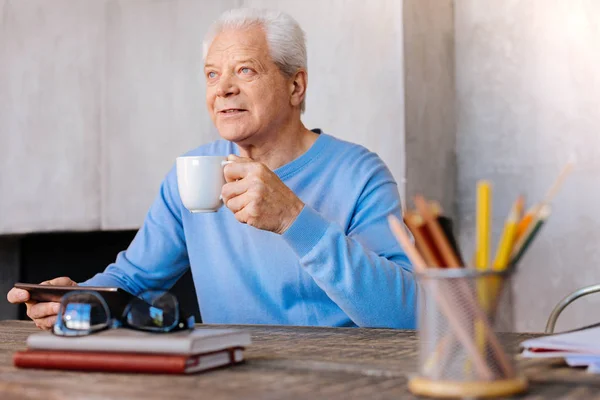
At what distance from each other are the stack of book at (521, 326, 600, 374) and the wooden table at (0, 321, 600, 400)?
0.06 ft

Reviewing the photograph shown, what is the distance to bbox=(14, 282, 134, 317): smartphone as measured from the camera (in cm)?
134

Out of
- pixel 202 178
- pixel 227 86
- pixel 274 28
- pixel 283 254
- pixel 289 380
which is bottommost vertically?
pixel 289 380

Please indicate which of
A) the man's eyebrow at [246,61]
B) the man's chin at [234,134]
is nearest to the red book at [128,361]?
the man's chin at [234,134]

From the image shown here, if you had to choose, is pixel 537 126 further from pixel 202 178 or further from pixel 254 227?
pixel 202 178

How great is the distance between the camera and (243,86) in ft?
6.16

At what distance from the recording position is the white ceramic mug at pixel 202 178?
1383mm

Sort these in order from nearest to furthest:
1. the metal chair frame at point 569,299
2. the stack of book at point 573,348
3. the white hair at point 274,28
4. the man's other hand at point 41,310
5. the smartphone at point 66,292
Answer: the stack of book at point 573,348
the smartphone at point 66,292
the man's other hand at point 41,310
the metal chair frame at point 569,299
the white hair at point 274,28

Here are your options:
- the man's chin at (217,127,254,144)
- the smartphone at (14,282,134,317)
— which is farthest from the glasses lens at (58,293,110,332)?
the man's chin at (217,127,254,144)

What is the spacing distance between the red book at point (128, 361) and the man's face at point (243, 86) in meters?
0.91

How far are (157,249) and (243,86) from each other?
453 mm

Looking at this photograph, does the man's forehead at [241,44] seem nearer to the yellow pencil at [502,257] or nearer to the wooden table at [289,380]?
the wooden table at [289,380]

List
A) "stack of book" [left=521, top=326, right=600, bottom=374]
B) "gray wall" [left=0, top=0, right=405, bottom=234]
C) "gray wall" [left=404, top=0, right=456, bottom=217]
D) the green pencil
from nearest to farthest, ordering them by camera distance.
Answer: the green pencil
"stack of book" [left=521, top=326, right=600, bottom=374]
"gray wall" [left=404, top=0, right=456, bottom=217]
"gray wall" [left=0, top=0, right=405, bottom=234]

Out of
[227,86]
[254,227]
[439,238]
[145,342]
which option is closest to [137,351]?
[145,342]

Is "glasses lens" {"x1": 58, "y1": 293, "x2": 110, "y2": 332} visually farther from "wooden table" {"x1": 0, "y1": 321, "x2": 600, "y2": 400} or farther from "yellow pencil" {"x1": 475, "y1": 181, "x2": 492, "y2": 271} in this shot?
"yellow pencil" {"x1": 475, "y1": 181, "x2": 492, "y2": 271}
